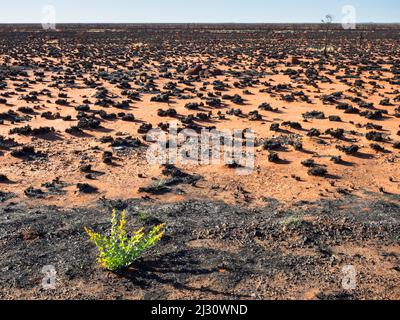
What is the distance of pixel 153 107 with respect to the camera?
18391mm

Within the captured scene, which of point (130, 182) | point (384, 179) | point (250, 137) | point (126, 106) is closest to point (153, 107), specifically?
point (126, 106)

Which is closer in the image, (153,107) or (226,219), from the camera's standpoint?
(226,219)

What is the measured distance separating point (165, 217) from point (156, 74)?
21900mm

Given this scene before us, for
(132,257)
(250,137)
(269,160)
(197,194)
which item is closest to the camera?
(132,257)

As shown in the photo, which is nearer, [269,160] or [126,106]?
[269,160]

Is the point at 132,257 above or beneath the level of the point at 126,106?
beneath

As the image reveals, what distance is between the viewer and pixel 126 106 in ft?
60.3
